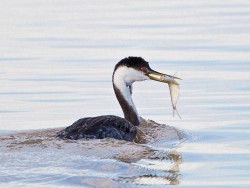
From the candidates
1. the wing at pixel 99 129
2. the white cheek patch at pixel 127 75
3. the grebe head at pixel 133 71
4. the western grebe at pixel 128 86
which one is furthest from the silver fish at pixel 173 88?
the wing at pixel 99 129

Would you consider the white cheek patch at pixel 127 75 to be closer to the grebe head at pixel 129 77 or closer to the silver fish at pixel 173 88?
the grebe head at pixel 129 77

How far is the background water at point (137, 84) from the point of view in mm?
11211

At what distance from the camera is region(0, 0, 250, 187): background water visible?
1121 cm

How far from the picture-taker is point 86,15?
26828 millimetres

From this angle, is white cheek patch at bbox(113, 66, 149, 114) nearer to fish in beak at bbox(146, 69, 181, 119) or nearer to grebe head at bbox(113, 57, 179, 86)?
grebe head at bbox(113, 57, 179, 86)

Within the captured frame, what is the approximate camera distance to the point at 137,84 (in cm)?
1806

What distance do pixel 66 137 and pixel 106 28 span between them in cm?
1082

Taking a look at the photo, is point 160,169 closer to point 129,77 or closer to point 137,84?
point 129,77

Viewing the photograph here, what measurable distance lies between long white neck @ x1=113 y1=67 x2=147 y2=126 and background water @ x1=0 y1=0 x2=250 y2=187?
368 mm

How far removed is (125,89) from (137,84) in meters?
3.21

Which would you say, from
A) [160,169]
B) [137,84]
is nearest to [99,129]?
[160,169]

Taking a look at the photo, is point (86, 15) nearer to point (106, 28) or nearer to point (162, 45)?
point (106, 28)

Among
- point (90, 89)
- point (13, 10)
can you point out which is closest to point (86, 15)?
point (13, 10)

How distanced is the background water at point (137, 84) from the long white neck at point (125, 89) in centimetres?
37
